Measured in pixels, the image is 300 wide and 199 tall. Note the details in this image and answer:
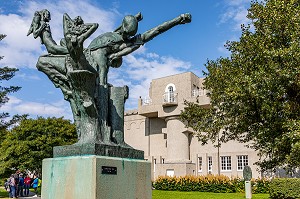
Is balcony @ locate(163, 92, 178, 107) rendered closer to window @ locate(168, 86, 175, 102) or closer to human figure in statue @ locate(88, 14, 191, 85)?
window @ locate(168, 86, 175, 102)

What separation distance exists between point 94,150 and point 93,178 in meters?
0.39

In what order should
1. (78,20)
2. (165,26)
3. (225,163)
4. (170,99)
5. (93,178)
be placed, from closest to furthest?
1. (93,178)
2. (78,20)
3. (165,26)
4. (225,163)
5. (170,99)

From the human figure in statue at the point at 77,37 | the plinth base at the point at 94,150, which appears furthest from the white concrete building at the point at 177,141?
the human figure in statue at the point at 77,37

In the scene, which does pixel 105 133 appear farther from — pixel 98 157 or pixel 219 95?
pixel 219 95

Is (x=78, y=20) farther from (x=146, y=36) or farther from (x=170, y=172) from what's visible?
(x=170, y=172)

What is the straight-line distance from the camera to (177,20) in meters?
5.44

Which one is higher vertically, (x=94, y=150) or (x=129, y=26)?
(x=129, y=26)

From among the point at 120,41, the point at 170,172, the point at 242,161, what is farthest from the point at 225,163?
the point at 120,41

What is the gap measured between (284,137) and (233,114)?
3973 mm

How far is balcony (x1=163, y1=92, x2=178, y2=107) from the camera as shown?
119ft

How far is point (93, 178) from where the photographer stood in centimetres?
407

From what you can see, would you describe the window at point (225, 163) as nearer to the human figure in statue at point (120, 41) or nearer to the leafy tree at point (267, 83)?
the leafy tree at point (267, 83)

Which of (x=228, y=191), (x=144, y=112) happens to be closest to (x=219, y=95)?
(x=228, y=191)

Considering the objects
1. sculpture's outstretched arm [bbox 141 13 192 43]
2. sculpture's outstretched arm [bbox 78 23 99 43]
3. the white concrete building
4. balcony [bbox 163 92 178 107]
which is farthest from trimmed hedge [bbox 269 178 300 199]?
sculpture's outstretched arm [bbox 78 23 99 43]
